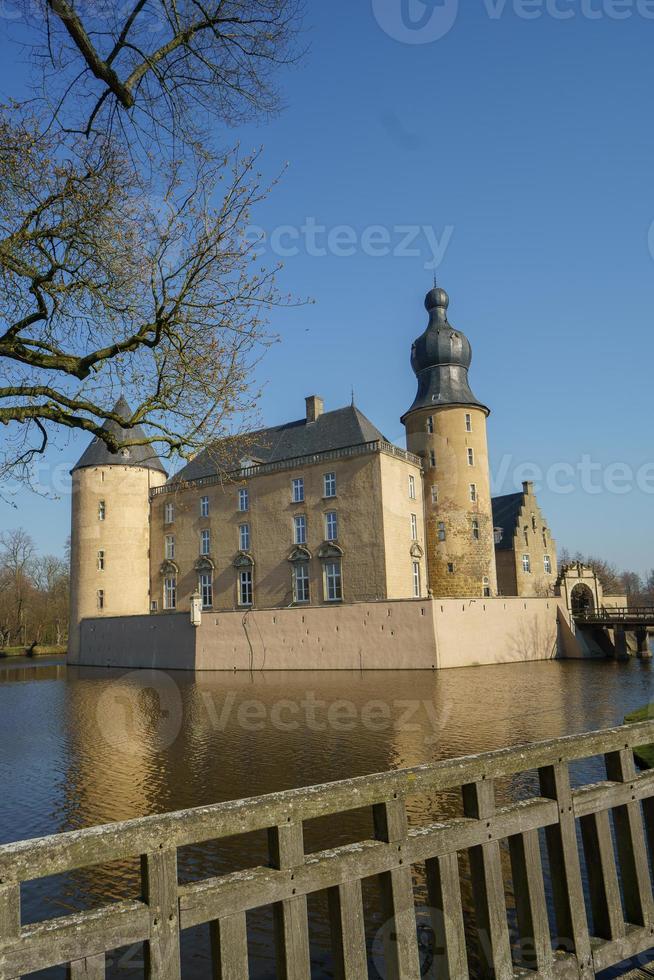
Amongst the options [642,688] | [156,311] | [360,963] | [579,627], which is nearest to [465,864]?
[360,963]

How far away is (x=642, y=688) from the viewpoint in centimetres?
2367

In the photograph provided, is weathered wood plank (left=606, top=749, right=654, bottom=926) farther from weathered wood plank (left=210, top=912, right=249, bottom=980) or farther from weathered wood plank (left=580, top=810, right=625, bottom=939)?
weathered wood plank (left=210, top=912, right=249, bottom=980)

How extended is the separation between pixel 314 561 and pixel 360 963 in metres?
34.6

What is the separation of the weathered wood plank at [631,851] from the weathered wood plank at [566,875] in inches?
19.4

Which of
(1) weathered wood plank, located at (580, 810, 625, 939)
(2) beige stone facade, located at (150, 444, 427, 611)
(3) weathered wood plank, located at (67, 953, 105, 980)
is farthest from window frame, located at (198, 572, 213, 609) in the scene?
(3) weathered wood plank, located at (67, 953, 105, 980)

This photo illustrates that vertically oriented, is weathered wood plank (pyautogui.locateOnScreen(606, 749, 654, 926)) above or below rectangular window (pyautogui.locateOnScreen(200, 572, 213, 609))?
below

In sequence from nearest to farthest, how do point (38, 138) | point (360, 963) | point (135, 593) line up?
point (360, 963), point (38, 138), point (135, 593)

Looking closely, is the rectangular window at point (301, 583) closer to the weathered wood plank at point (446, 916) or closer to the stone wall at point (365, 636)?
the stone wall at point (365, 636)

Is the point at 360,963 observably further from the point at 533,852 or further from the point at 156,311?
the point at 156,311

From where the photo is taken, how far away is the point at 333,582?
3731 centimetres

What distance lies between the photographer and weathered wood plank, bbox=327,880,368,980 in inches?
136

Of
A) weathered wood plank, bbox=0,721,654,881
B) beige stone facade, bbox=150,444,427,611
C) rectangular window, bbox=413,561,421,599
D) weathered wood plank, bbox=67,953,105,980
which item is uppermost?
beige stone facade, bbox=150,444,427,611

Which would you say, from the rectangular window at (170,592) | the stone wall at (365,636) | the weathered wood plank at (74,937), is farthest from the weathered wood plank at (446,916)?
the rectangular window at (170,592)

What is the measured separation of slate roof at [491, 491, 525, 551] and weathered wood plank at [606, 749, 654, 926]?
44.4 meters
